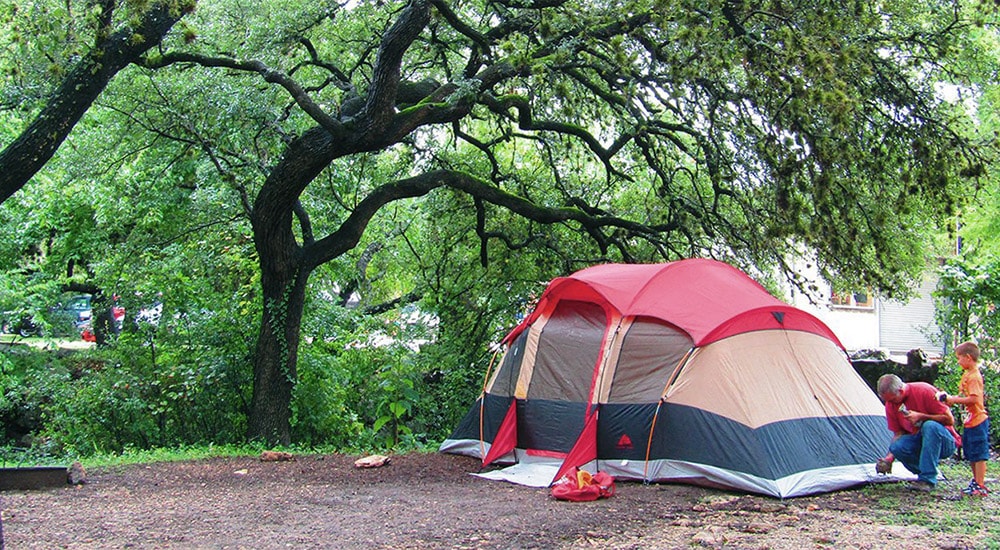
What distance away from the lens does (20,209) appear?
14273mm

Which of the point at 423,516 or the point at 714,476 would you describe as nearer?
the point at 423,516

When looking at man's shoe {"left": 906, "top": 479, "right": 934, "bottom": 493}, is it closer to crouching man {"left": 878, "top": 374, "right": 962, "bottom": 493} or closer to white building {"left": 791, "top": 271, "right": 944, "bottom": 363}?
crouching man {"left": 878, "top": 374, "right": 962, "bottom": 493}

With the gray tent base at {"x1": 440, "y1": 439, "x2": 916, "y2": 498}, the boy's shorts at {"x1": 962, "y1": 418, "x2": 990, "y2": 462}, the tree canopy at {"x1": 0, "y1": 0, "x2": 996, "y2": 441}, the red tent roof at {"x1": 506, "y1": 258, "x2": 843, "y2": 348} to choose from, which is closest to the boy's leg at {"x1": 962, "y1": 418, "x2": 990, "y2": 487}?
the boy's shorts at {"x1": 962, "y1": 418, "x2": 990, "y2": 462}

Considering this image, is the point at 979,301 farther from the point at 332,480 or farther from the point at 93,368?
the point at 93,368

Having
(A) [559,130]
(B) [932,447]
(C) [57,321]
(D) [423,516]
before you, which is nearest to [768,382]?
(B) [932,447]

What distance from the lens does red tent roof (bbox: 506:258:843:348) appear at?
8.00 m

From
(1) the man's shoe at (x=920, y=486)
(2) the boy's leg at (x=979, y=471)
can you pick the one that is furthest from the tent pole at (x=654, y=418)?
(2) the boy's leg at (x=979, y=471)

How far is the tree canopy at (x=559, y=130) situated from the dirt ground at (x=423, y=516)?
2.61m

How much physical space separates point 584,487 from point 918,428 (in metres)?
2.77

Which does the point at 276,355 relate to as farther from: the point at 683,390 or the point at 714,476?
the point at 714,476

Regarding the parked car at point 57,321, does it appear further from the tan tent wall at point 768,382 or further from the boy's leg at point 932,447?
the boy's leg at point 932,447

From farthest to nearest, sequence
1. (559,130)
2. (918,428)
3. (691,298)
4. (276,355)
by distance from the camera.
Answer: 1. (559,130)
2. (276,355)
3. (691,298)
4. (918,428)

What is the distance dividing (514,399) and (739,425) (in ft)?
7.83

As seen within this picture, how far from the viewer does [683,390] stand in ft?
25.1
